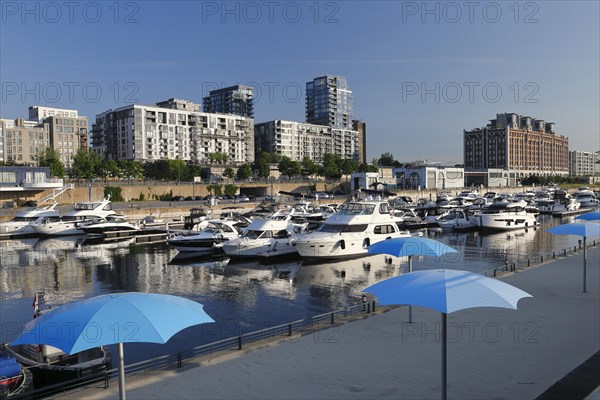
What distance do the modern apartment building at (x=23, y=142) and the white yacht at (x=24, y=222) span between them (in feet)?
376

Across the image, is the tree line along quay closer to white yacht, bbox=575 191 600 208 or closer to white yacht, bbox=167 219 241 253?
white yacht, bbox=167 219 241 253

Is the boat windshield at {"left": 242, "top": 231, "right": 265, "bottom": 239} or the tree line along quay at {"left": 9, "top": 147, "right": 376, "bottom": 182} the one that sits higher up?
the tree line along quay at {"left": 9, "top": 147, "right": 376, "bottom": 182}

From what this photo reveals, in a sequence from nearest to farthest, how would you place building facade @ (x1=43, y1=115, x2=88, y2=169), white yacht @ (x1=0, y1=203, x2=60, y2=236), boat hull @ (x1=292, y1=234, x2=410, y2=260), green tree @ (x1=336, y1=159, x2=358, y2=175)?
boat hull @ (x1=292, y1=234, x2=410, y2=260) < white yacht @ (x1=0, y1=203, x2=60, y2=236) < green tree @ (x1=336, y1=159, x2=358, y2=175) < building facade @ (x1=43, y1=115, x2=88, y2=169)

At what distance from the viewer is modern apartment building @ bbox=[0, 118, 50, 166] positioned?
519 feet

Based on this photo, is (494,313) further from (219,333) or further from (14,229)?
(14,229)

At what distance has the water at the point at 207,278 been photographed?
1981cm

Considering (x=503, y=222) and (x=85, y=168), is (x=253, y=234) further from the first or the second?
(x=85, y=168)

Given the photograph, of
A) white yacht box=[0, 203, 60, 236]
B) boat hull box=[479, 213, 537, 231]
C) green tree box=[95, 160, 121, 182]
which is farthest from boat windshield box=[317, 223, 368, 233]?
green tree box=[95, 160, 121, 182]

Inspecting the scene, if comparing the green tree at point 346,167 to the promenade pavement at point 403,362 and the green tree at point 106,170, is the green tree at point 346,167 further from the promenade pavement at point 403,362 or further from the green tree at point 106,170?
the promenade pavement at point 403,362

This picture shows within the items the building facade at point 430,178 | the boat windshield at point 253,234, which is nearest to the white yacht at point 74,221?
the boat windshield at point 253,234

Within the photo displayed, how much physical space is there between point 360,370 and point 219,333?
7.50 m

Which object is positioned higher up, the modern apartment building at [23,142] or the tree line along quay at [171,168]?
the modern apartment building at [23,142]

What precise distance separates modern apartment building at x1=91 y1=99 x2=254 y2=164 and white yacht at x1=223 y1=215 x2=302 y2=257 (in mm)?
118149

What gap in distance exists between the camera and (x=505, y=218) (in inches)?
2133
